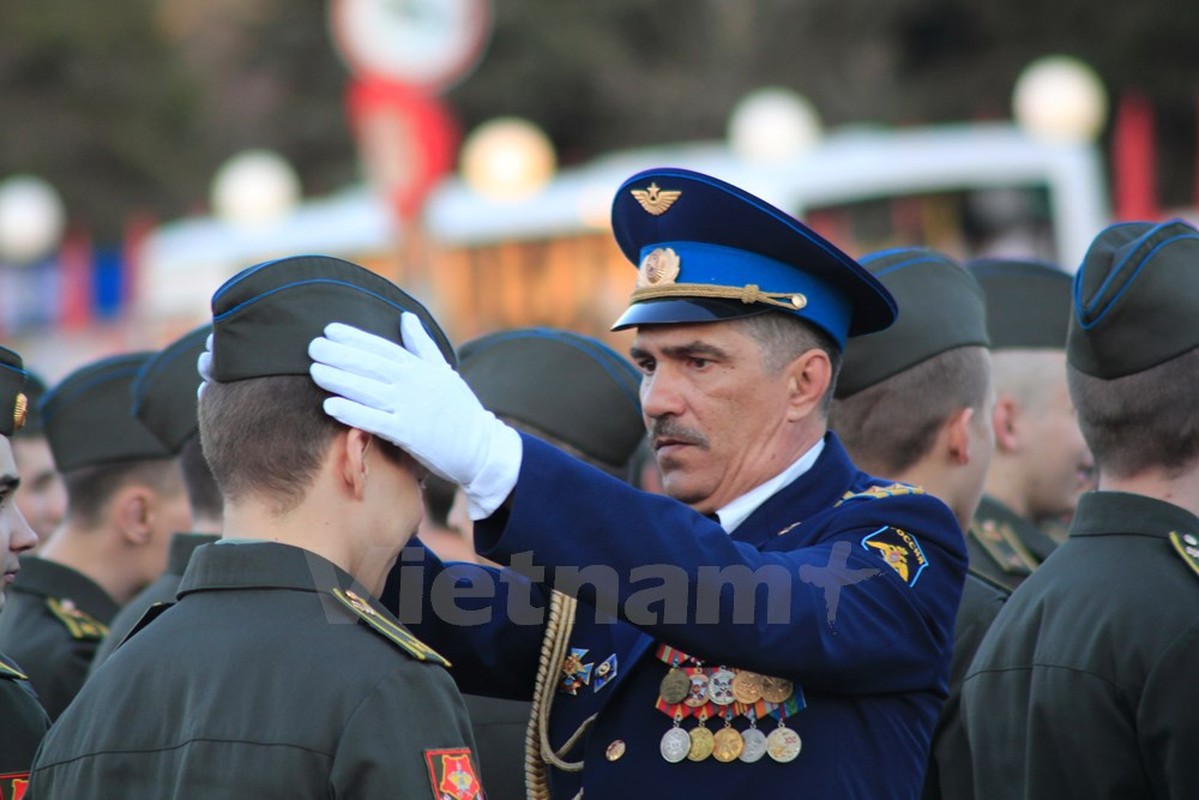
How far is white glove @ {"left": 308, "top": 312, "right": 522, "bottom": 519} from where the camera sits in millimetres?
3000

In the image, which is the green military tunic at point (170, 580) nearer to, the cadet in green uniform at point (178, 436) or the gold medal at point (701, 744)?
the cadet in green uniform at point (178, 436)

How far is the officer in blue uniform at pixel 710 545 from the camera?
3.16 m

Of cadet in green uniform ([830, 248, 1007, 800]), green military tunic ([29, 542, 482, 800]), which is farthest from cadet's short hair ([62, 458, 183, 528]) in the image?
green military tunic ([29, 542, 482, 800])

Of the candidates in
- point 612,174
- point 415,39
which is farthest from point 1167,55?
point 415,39

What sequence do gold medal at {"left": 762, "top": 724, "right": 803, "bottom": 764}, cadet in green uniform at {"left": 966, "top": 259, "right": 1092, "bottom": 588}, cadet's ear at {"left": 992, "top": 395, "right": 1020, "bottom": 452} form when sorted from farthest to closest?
1. cadet's ear at {"left": 992, "top": 395, "right": 1020, "bottom": 452}
2. cadet in green uniform at {"left": 966, "top": 259, "right": 1092, "bottom": 588}
3. gold medal at {"left": 762, "top": 724, "right": 803, "bottom": 764}

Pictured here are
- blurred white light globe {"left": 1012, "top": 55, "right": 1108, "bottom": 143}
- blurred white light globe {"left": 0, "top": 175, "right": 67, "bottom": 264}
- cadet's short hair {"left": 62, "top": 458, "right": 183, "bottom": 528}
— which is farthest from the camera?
blurred white light globe {"left": 0, "top": 175, "right": 67, "bottom": 264}

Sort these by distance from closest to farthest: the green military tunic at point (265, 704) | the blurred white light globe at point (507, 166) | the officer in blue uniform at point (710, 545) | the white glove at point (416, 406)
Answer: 1. the green military tunic at point (265, 704)
2. the white glove at point (416, 406)
3. the officer in blue uniform at point (710, 545)
4. the blurred white light globe at point (507, 166)

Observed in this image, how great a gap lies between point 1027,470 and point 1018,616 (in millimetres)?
1607

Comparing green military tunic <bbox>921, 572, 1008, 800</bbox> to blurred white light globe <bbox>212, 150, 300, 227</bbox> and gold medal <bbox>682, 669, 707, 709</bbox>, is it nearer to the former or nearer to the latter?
gold medal <bbox>682, 669, 707, 709</bbox>

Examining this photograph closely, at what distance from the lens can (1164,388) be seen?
3811 millimetres

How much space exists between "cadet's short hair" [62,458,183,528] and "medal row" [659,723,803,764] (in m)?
2.57

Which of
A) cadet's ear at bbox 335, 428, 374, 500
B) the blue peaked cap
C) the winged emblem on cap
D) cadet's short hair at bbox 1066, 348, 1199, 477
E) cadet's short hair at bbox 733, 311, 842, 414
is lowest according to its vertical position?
cadet's short hair at bbox 1066, 348, 1199, 477


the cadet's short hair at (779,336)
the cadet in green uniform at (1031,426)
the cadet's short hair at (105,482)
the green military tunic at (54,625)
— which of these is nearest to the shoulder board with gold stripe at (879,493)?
the cadet's short hair at (779,336)

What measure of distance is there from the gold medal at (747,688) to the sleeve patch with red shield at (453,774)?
2.23 ft
